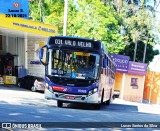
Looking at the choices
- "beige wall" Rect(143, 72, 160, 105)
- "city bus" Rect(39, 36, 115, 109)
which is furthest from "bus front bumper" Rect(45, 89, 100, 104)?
"beige wall" Rect(143, 72, 160, 105)

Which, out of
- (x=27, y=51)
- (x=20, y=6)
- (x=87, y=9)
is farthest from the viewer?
(x=87, y=9)

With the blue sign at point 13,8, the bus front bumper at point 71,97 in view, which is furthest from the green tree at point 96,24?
the bus front bumper at point 71,97

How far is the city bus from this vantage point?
13.0 m

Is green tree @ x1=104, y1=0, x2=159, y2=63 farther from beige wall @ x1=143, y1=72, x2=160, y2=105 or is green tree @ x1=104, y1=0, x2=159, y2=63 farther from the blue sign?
the blue sign

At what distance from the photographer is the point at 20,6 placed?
23891 millimetres

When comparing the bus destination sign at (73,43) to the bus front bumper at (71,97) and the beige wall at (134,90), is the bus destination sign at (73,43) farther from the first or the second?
the beige wall at (134,90)

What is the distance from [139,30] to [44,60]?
2645 centimetres

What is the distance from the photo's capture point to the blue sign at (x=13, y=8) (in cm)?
2308

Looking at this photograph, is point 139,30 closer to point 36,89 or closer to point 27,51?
point 27,51

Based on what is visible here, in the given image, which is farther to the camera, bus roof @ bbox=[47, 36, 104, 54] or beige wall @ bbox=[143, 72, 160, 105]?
beige wall @ bbox=[143, 72, 160, 105]

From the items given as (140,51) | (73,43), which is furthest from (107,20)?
(73,43)

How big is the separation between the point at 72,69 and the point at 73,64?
0.73ft

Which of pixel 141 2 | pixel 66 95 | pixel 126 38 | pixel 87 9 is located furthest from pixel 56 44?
pixel 141 2

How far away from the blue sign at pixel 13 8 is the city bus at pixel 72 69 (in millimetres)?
10600
